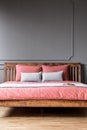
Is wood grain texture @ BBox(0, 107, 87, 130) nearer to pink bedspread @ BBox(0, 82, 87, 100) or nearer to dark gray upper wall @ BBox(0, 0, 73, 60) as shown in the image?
pink bedspread @ BBox(0, 82, 87, 100)

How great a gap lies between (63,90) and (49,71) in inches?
56.8

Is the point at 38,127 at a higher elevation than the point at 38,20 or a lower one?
lower

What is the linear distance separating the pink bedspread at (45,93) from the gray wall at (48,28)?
1.72 meters

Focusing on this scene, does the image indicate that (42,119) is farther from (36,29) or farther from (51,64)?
(36,29)

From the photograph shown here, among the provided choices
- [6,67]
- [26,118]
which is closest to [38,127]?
[26,118]

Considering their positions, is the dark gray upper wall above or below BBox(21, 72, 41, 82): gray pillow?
above

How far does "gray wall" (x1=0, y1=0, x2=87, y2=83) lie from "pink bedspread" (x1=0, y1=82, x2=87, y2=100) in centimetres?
172

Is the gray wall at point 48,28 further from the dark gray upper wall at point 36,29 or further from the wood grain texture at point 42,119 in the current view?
the wood grain texture at point 42,119

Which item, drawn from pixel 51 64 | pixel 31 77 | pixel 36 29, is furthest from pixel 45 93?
pixel 36 29

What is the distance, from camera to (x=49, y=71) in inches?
196

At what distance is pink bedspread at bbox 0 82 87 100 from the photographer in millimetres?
3555

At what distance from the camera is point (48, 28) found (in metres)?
5.27

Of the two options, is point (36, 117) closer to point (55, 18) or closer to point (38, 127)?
point (38, 127)

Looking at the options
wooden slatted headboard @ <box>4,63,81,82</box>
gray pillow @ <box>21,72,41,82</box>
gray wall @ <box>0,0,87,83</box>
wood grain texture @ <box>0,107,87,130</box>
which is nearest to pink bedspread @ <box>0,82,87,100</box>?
wood grain texture @ <box>0,107,87,130</box>
